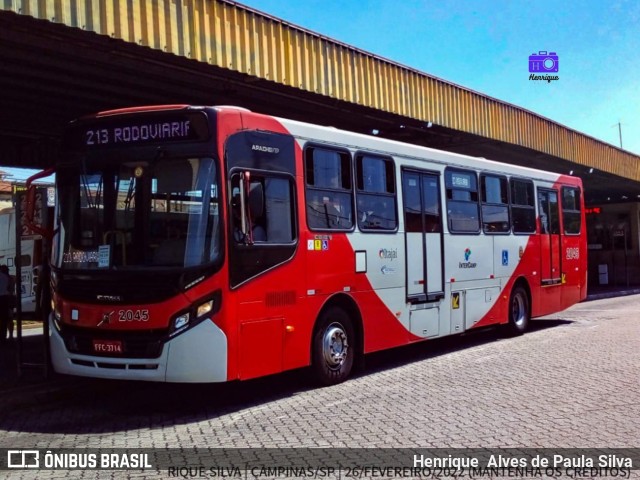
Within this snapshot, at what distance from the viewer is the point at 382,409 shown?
7406mm

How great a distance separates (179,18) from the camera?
9172mm

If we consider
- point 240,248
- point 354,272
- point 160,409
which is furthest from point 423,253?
point 160,409

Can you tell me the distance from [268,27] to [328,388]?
18.4 feet

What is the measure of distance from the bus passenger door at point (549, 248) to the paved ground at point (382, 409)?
377 cm

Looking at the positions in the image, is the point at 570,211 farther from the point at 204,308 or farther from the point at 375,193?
the point at 204,308

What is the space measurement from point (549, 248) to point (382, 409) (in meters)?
8.97

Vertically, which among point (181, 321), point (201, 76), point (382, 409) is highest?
point (201, 76)

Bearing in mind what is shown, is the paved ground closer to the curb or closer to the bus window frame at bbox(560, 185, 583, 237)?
the bus window frame at bbox(560, 185, 583, 237)

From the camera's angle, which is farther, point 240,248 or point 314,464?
point 240,248

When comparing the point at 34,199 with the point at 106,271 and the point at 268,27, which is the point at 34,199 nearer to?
the point at 106,271

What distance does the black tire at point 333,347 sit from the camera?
852 centimetres

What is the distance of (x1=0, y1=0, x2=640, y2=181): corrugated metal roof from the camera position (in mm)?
8312

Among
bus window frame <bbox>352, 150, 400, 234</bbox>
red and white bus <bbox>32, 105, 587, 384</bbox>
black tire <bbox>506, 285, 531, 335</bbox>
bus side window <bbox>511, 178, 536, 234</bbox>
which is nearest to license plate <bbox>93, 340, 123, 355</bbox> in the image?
red and white bus <bbox>32, 105, 587, 384</bbox>

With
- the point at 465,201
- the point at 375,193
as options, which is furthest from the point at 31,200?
the point at 465,201
